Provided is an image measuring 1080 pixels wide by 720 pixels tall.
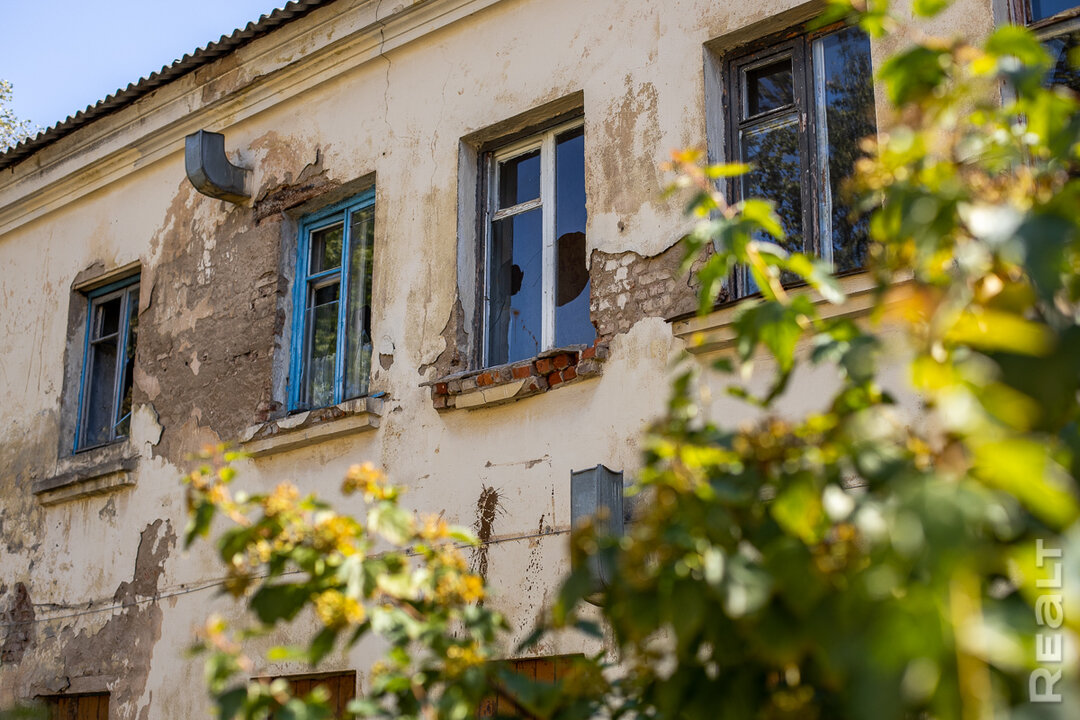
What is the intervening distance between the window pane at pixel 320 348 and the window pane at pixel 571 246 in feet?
6.17

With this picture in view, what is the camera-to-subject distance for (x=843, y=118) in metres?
5.48

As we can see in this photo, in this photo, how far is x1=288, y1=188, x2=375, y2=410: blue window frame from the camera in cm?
734

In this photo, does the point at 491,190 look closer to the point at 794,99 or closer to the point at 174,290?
the point at 794,99

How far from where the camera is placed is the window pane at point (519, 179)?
22.2 feet

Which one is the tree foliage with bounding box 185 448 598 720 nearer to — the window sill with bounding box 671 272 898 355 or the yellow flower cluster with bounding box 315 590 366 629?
the yellow flower cluster with bounding box 315 590 366 629

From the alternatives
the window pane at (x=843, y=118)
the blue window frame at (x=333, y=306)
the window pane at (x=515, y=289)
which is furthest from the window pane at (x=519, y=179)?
the window pane at (x=843, y=118)

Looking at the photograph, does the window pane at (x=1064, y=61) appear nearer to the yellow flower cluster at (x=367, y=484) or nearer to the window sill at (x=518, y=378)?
the window sill at (x=518, y=378)

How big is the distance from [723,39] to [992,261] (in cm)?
430

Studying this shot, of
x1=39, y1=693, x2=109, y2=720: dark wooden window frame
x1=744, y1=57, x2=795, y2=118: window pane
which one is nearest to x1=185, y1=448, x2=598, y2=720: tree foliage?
x1=744, y1=57, x2=795, y2=118: window pane

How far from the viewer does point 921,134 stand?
1867 mm

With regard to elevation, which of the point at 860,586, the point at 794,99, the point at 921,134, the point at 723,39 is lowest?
the point at 860,586

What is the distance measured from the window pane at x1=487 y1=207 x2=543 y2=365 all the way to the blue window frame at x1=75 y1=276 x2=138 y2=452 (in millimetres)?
3577

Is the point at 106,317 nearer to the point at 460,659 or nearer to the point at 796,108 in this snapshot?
the point at 796,108

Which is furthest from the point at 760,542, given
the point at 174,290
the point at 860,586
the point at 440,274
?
the point at 174,290
